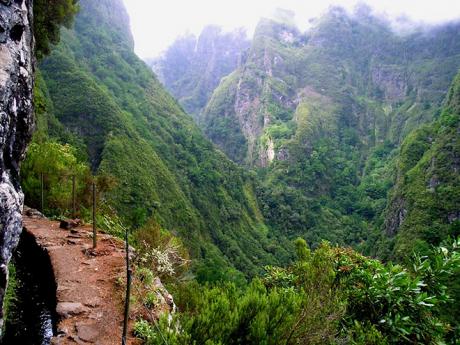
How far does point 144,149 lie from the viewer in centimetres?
7581

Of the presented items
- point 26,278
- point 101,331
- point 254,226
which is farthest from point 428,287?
point 254,226

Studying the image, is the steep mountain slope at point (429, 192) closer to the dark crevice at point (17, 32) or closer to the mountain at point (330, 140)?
the mountain at point (330, 140)

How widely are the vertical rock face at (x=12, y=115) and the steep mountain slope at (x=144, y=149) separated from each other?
17.0 metres

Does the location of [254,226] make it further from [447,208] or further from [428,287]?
[428,287]

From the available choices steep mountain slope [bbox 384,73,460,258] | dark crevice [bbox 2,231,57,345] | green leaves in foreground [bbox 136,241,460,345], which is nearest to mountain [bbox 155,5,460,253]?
steep mountain slope [bbox 384,73,460,258]

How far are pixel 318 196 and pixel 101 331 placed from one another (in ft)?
447

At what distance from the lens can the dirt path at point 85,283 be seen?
871cm

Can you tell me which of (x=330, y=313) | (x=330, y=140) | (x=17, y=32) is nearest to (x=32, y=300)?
(x=17, y=32)

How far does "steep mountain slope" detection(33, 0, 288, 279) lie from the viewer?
64.4m

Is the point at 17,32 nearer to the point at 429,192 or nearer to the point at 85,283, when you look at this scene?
the point at 85,283

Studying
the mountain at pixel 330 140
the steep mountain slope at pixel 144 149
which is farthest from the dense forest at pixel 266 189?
the mountain at pixel 330 140

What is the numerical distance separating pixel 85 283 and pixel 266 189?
114307mm

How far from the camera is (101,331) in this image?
28.7 ft

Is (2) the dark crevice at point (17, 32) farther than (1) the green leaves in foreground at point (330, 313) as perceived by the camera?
Yes
